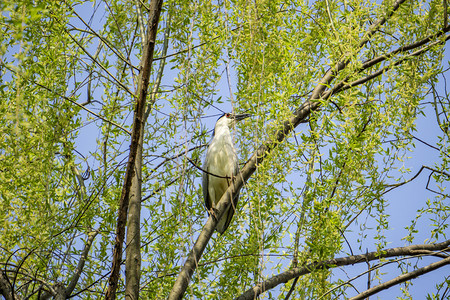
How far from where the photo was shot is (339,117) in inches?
81.1

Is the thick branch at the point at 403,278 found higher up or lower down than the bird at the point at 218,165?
lower down

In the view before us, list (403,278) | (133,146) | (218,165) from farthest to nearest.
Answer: (218,165) < (403,278) < (133,146)

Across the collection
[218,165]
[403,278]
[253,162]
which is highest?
[218,165]

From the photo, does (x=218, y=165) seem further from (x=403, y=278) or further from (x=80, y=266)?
(x=403, y=278)

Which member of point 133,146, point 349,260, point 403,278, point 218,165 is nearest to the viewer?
point 133,146

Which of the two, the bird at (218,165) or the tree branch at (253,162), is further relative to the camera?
the bird at (218,165)

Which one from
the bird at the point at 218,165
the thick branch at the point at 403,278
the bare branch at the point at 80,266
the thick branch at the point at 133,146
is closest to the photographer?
the thick branch at the point at 133,146

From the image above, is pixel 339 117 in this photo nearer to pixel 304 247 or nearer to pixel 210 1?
pixel 304 247

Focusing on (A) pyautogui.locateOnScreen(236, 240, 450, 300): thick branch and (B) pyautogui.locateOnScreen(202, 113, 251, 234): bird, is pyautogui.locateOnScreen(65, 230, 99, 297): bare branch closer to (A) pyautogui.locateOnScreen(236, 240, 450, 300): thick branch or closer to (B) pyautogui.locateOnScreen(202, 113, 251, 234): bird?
(A) pyautogui.locateOnScreen(236, 240, 450, 300): thick branch

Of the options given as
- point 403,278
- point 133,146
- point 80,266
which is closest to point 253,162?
point 133,146

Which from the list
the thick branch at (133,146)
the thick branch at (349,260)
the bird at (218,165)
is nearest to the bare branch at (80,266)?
the thick branch at (133,146)

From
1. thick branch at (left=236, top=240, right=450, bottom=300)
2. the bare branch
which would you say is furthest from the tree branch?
the bare branch

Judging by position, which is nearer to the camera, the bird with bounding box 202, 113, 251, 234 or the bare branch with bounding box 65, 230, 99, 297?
the bare branch with bounding box 65, 230, 99, 297

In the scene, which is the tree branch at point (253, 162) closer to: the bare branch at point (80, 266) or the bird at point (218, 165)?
the bare branch at point (80, 266)
